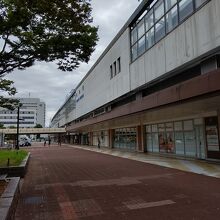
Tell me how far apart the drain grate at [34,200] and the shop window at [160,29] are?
14690 millimetres

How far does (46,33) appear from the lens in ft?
35.9

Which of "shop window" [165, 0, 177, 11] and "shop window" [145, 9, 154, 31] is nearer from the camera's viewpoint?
"shop window" [165, 0, 177, 11]

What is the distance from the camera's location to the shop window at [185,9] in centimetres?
1702

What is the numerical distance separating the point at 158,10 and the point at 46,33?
12.5 metres

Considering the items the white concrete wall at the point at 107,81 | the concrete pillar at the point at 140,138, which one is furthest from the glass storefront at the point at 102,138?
the concrete pillar at the point at 140,138

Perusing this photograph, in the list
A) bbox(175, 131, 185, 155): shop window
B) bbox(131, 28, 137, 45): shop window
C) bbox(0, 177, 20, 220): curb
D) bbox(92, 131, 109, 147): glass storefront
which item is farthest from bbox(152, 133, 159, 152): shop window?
bbox(0, 177, 20, 220): curb

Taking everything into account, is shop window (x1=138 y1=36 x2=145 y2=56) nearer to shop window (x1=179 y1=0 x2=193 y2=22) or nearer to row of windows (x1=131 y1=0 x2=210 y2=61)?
row of windows (x1=131 y1=0 x2=210 y2=61)

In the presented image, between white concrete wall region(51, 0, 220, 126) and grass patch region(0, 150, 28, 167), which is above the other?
white concrete wall region(51, 0, 220, 126)

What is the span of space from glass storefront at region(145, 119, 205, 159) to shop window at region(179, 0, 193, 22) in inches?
256

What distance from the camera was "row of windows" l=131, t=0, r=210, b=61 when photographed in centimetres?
1758

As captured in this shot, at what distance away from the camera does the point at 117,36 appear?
1264 inches

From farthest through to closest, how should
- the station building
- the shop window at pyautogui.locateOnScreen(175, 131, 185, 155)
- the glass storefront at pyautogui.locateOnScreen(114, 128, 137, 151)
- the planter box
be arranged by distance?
the glass storefront at pyautogui.locateOnScreen(114, 128, 137, 151) → the shop window at pyautogui.locateOnScreen(175, 131, 185, 155) → the station building → the planter box

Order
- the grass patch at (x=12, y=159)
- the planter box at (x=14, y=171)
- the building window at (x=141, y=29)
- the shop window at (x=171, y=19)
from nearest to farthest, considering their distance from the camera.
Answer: the planter box at (x=14, y=171), the grass patch at (x=12, y=159), the shop window at (x=171, y=19), the building window at (x=141, y=29)

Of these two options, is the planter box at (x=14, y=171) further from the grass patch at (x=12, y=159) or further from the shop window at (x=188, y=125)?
the shop window at (x=188, y=125)
